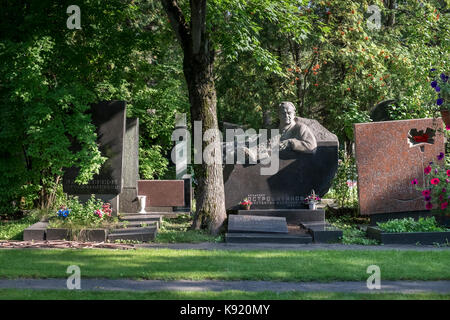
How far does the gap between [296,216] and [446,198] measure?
4772mm

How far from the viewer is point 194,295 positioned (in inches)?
244

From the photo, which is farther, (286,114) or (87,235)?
(286,114)

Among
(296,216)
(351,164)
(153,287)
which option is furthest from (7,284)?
(351,164)

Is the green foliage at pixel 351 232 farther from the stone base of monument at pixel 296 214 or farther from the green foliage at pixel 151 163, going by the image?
the green foliage at pixel 151 163

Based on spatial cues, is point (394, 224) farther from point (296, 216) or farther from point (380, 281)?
point (380, 281)

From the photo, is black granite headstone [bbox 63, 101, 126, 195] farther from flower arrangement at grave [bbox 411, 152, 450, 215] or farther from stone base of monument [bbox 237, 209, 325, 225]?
flower arrangement at grave [bbox 411, 152, 450, 215]

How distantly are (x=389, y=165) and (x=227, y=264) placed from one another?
6379mm

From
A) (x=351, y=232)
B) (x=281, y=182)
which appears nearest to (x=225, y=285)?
(x=351, y=232)

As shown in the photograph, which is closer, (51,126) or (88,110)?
(51,126)

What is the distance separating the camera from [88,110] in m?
13.2

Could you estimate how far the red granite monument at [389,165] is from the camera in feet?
41.6
